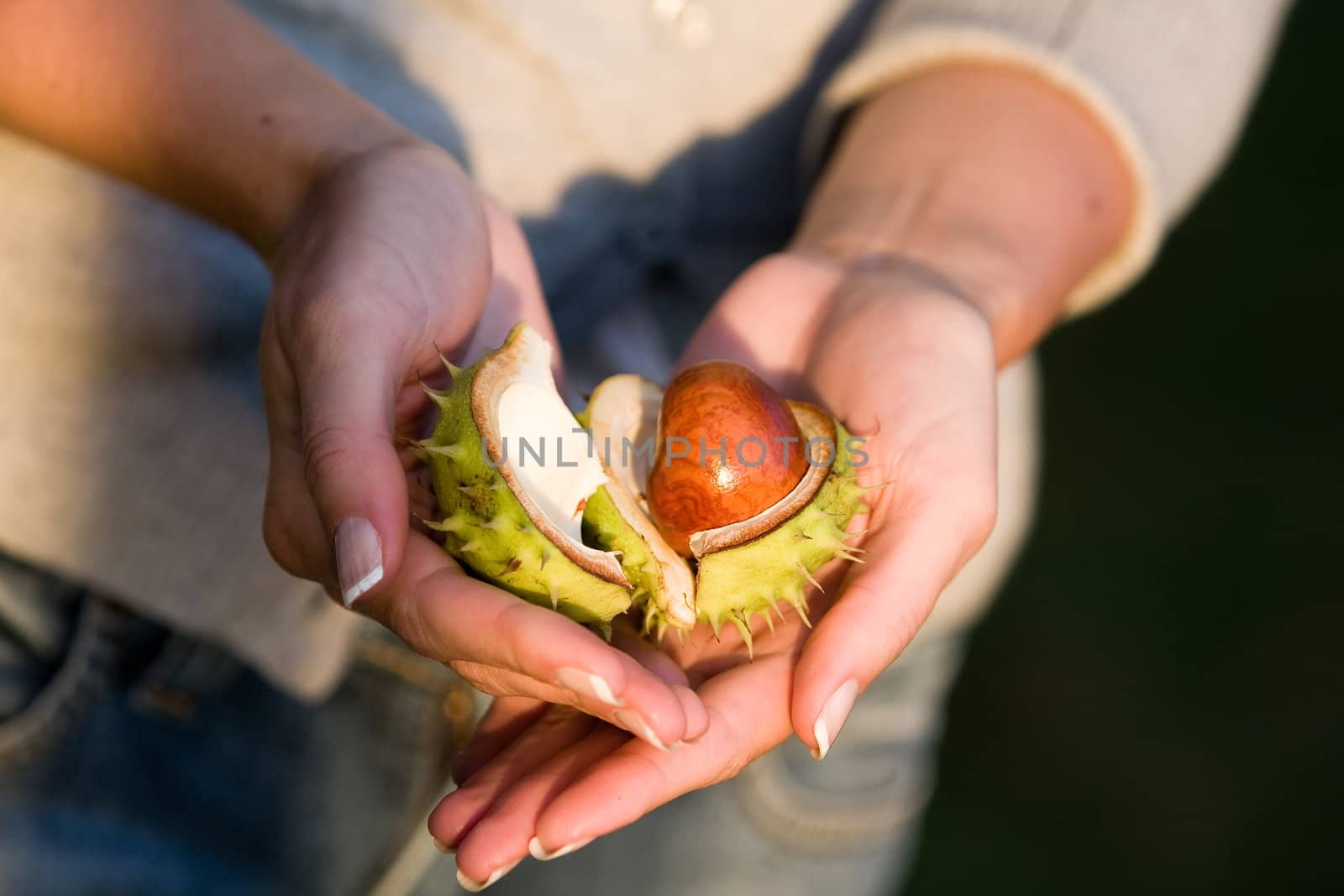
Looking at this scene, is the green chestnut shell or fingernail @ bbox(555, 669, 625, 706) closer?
fingernail @ bbox(555, 669, 625, 706)

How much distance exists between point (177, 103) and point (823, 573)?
130 centimetres

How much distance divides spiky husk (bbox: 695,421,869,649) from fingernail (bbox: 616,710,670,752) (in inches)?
12.4

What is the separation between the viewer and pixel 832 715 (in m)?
1.41

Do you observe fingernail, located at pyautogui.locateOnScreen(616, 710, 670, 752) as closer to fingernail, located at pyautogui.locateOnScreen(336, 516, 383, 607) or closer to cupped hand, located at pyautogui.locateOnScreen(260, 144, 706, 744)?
cupped hand, located at pyautogui.locateOnScreen(260, 144, 706, 744)

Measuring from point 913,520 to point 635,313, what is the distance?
0.94 m

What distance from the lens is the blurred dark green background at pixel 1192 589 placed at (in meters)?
3.13

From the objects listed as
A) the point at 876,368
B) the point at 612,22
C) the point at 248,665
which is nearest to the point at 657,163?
the point at 612,22

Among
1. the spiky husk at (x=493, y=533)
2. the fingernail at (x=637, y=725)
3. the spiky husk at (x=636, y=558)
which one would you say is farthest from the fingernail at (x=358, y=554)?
the spiky husk at (x=636, y=558)

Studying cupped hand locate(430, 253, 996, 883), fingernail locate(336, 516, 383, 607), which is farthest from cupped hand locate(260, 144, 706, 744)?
cupped hand locate(430, 253, 996, 883)

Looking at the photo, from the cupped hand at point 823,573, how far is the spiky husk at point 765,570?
0.05 metres

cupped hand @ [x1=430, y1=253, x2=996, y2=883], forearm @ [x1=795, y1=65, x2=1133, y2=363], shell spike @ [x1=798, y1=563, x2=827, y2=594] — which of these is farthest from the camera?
forearm @ [x1=795, y1=65, x2=1133, y2=363]

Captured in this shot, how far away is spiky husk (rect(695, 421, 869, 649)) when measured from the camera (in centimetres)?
158

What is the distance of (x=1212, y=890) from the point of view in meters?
3.03

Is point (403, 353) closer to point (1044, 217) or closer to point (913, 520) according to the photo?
point (913, 520)
